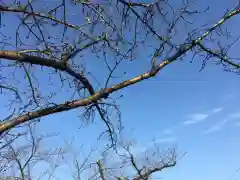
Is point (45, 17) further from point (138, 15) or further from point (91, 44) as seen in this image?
point (138, 15)

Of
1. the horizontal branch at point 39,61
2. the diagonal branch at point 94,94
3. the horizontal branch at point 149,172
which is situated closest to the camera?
the horizontal branch at point 39,61

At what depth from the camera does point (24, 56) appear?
4340mm

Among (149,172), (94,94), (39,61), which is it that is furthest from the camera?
(149,172)

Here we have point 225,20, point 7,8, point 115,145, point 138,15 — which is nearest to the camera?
point 7,8

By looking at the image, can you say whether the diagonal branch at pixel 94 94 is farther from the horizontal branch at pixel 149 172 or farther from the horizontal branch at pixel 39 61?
the horizontal branch at pixel 149 172

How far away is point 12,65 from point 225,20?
2935 millimetres

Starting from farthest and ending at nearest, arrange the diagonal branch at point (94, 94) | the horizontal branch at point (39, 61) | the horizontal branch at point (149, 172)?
the horizontal branch at point (149, 172) → the diagonal branch at point (94, 94) → the horizontal branch at point (39, 61)

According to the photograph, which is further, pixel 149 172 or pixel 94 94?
pixel 149 172

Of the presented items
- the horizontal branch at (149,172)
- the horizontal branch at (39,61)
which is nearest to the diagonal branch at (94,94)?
the horizontal branch at (39,61)

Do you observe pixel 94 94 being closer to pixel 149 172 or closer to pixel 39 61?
pixel 39 61

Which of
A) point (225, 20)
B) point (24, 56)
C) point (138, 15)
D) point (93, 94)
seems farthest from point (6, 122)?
point (225, 20)

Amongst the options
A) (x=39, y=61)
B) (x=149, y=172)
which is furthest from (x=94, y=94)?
(x=149, y=172)

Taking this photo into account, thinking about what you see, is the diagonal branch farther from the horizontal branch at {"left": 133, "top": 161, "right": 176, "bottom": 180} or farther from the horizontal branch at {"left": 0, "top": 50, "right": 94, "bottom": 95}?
the horizontal branch at {"left": 133, "top": 161, "right": 176, "bottom": 180}

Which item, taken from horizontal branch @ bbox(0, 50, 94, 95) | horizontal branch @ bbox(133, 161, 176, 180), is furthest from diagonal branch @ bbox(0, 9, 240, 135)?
horizontal branch @ bbox(133, 161, 176, 180)
